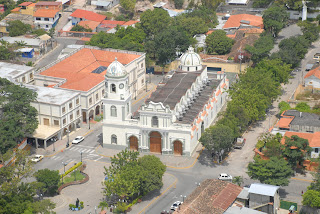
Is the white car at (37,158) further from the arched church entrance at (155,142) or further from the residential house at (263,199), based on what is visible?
the residential house at (263,199)

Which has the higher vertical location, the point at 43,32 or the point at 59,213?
the point at 43,32

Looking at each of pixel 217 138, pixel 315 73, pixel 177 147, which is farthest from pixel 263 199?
pixel 315 73

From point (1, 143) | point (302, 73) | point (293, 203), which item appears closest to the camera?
point (293, 203)

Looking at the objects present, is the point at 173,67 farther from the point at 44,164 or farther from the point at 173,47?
the point at 44,164

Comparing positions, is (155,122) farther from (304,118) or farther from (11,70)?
(11,70)

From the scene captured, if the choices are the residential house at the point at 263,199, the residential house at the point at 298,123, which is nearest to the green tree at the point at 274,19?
the residential house at the point at 298,123

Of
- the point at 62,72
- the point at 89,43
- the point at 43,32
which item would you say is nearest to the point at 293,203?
the point at 62,72

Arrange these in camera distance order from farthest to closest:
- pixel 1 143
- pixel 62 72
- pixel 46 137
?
pixel 62 72
pixel 46 137
pixel 1 143
